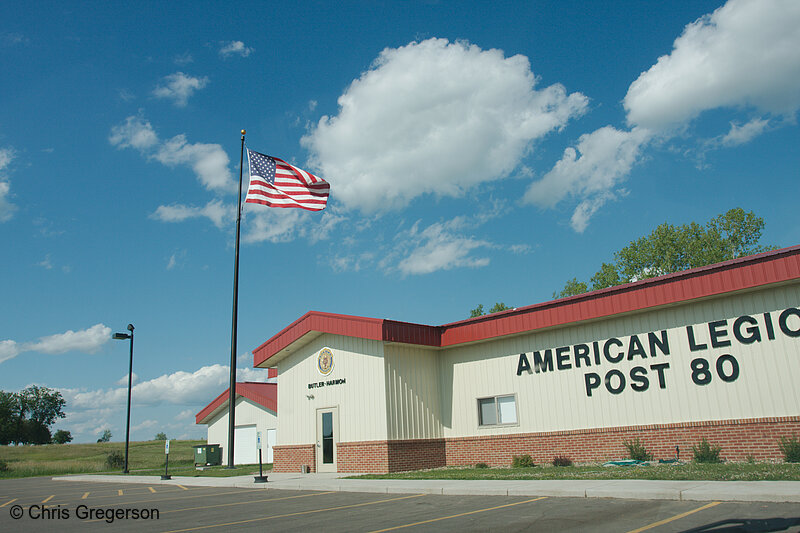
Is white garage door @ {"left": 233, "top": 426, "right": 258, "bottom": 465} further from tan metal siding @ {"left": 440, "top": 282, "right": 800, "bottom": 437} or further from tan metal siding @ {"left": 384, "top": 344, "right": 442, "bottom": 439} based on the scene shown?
tan metal siding @ {"left": 440, "top": 282, "right": 800, "bottom": 437}

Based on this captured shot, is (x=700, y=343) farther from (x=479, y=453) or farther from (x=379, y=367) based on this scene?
(x=379, y=367)

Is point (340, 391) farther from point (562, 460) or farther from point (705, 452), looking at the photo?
point (705, 452)

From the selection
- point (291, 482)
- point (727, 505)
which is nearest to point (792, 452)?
point (727, 505)

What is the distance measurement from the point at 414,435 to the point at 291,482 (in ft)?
16.0

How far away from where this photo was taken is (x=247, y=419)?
3525 cm

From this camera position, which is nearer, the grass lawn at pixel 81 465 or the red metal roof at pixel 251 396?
the grass lawn at pixel 81 465

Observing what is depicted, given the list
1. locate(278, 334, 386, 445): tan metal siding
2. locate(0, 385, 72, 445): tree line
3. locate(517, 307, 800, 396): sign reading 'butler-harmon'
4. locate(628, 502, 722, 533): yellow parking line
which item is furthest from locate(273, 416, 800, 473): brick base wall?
locate(0, 385, 72, 445): tree line

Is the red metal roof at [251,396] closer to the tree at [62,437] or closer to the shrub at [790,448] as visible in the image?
the shrub at [790,448]

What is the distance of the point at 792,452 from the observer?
46.2 feet

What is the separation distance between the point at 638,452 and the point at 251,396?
2355 centimetres

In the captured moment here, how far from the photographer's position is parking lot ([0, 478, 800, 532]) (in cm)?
826

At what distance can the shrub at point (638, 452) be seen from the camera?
16641 mm

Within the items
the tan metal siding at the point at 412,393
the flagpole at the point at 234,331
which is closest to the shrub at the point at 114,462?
the flagpole at the point at 234,331

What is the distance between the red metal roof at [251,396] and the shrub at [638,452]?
20807 mm
